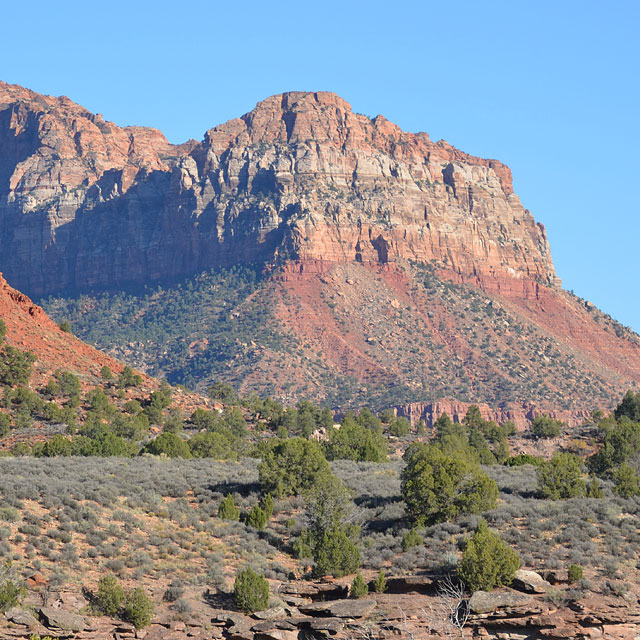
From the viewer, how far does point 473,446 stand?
94438 mm

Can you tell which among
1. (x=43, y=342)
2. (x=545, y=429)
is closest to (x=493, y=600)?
(x=43, y=342)

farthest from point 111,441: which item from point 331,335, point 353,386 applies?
point 331,335

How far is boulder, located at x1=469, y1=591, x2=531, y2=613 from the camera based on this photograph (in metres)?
39.7

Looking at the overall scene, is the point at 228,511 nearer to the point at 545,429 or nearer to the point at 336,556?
the point at 336,556

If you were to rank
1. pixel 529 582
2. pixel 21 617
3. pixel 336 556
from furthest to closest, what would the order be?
1. pixel 336 556
2. pixel 529 582
3. pixel 21 617

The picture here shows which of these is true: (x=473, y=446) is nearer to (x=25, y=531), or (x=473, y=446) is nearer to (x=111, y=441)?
(x=111, y=441)

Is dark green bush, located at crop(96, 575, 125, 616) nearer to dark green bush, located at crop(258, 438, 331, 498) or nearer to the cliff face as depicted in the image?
dark green bush, located at crop(258, 438, 331, 498)

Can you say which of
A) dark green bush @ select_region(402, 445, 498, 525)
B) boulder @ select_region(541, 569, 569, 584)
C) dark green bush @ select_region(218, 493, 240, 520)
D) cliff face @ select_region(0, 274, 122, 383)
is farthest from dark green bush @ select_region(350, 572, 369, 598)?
cliff face @ select_region(0, 274, 122, 383)

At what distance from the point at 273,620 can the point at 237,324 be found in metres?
153

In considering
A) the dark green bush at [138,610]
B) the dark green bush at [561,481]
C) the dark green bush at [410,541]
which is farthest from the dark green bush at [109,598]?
the dark green bush at [561,481]

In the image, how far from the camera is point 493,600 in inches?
1575

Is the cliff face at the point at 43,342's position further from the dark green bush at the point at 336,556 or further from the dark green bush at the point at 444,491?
the dark green bush at the point at 336,556

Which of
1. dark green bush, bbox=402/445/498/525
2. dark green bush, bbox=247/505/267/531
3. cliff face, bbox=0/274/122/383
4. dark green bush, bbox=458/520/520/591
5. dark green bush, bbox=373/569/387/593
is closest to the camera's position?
dark green bush, bbox=458/520/520/591

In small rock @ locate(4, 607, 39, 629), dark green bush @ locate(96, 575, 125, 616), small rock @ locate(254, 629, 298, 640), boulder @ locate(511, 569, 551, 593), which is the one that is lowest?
small rock @ locate(4, 607, 39, 629)
